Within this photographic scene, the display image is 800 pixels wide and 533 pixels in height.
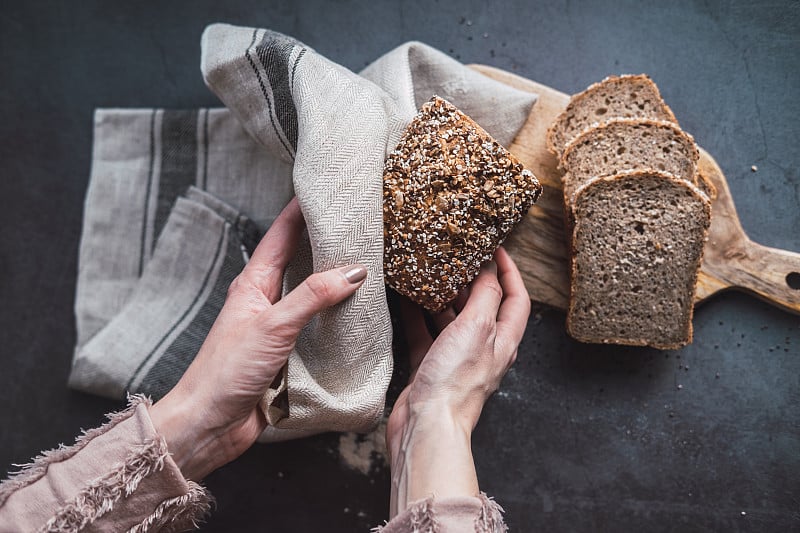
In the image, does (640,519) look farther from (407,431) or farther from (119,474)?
(119,474)

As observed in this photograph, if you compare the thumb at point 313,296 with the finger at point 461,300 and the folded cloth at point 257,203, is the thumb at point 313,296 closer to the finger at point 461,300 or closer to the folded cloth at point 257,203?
the folded cloth at point 257,203

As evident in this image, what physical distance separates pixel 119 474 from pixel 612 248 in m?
1.79

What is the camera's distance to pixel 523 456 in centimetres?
237

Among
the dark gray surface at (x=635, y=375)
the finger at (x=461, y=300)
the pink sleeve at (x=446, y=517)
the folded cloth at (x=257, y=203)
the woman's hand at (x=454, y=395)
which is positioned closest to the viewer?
the pink sleeve at (x=446, y=517)

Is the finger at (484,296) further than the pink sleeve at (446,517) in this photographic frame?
Yes

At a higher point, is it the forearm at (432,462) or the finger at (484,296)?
the finger at (484,296)

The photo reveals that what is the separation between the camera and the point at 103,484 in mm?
1738

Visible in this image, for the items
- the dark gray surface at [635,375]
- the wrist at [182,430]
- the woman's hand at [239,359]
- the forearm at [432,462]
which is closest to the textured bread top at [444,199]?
the woman's hand at [239,359]

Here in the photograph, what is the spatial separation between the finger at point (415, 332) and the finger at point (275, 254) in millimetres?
502

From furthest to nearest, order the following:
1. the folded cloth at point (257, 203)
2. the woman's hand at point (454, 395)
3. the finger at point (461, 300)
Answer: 1. the finger at point (461, 300)
2. the folded cloth at point (257, 203)
3. the woman's hand at point (454, 395)

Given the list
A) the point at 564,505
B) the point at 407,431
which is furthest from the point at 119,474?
the point at 564,505

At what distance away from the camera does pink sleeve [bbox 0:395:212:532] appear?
1.74m

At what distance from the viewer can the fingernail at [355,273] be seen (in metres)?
1.78

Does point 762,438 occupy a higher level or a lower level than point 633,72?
lower
